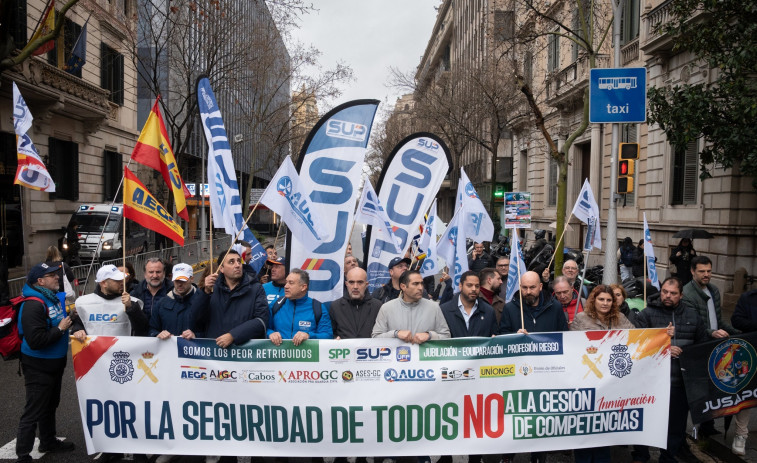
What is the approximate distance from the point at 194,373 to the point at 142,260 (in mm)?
13159

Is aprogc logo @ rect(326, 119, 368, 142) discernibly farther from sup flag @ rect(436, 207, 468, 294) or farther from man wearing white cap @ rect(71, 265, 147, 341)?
man wearing white cap @ rect(71, 265, 147, 341)

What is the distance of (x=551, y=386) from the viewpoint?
4852mm

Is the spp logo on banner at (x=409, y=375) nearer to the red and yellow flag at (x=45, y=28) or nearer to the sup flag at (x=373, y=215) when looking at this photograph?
the sup flag at (x=373, y=215)

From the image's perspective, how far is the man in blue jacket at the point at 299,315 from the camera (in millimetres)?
5062

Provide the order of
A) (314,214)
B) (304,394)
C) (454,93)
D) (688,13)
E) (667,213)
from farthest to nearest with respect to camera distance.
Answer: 1. (454,93)
2. (667,213)
3. (688,13)
4. (314,214)
5. (304,394)

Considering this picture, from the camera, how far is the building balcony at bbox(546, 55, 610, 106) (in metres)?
23.9

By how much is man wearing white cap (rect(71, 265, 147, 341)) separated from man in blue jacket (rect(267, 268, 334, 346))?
119cm

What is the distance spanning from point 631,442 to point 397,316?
220cm

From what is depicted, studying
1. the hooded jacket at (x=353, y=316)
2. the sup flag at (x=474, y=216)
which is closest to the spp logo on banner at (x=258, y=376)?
the hooded jacket at (x=353, y=316)

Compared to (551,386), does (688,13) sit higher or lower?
higher

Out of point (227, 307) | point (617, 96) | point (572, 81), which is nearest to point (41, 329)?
point (227, 307)

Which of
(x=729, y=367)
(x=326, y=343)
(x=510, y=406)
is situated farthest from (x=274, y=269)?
(x=729, y=367)

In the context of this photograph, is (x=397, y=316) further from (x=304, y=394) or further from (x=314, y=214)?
(x=314, y=214)

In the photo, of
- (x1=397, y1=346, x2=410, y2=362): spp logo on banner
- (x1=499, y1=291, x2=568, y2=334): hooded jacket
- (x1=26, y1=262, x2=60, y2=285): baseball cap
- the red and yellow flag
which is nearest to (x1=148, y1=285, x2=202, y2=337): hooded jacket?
(x1=26, y1=262, x2=60, y2=285): baseball cap
